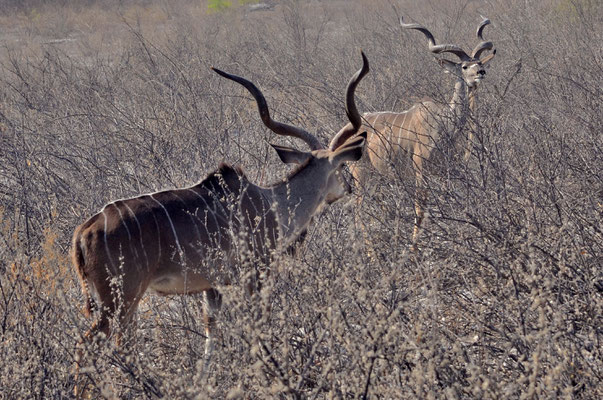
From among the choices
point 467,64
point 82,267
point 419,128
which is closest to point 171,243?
point 82,267

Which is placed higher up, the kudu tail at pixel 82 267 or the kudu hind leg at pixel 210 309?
the kudu tail at pixel 82 267

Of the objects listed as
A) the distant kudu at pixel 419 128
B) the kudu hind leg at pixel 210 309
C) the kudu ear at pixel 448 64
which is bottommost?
the kudu hind leg at pixel 210 309

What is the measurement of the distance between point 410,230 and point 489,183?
526 mm

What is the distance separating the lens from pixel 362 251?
2920mm

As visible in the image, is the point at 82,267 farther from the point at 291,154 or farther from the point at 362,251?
the point at 291,154

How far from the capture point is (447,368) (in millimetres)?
2426

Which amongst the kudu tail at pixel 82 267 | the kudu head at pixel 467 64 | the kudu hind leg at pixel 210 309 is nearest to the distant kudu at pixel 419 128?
the kudu head at pixel 467 64

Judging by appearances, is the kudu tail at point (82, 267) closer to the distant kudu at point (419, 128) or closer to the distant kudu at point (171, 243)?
the distant kudu at point (171, 243)

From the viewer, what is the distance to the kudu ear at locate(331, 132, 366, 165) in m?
4.29

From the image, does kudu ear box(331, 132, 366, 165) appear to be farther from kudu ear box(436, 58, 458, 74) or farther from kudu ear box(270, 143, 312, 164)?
kudu ear box(436, 58, 458, 74)

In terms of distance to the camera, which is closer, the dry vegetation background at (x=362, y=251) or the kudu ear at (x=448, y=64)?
the dry vegetation background at (x=362, y=251)

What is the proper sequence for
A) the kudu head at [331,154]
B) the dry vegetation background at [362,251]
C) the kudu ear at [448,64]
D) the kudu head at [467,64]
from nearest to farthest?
1. the dry vegetation background at [362,251]
2. the kudu head at [331,154]
3. the kudu head at [467,64]
4. the kudu ear at [448,64]

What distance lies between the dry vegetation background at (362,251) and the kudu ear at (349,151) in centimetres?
32

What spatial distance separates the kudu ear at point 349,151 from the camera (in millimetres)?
4293
